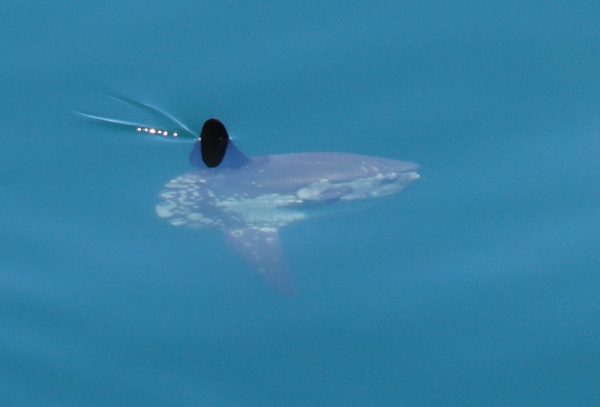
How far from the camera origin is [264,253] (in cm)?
604

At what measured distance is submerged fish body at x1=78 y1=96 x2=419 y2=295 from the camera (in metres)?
6.36

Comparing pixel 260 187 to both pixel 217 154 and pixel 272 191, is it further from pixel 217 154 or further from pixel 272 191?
pixel 217 154

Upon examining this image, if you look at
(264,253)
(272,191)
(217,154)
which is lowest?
(264,253)

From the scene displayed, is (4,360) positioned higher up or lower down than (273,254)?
lower down

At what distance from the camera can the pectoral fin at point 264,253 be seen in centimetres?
573

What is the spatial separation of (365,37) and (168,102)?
1.89m

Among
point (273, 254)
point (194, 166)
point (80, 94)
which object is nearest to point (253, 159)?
point (194, 166)

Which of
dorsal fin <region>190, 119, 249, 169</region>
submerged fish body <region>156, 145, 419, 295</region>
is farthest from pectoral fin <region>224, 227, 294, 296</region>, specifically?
dorsal fin <region>190, 119, 249, 169</region>

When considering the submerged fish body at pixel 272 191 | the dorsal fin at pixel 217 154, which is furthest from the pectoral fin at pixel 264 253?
the dorsal fin at pixel 217 154

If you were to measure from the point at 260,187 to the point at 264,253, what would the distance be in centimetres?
71

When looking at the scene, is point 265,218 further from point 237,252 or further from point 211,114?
point 211,114

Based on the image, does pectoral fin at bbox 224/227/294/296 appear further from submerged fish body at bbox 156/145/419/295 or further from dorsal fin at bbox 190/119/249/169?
dorsal fin at bbox 190/119/249/169

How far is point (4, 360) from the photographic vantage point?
16.5ft

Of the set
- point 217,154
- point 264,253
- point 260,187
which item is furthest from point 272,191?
point 264,253
